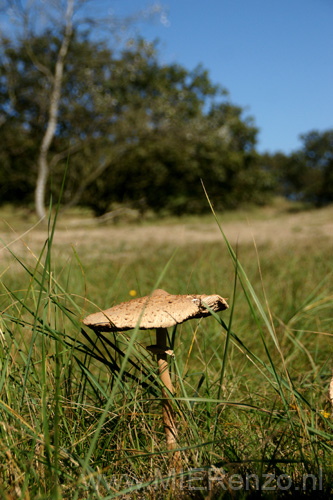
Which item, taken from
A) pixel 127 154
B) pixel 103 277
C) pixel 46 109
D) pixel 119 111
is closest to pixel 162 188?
pixel 127 154

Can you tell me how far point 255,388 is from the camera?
5.71 feet

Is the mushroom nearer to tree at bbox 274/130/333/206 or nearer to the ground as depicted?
the ground

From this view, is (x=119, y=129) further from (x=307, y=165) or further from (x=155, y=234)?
(x=307, y=165)

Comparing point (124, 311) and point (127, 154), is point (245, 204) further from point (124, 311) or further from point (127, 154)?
Result: point (124, 311)

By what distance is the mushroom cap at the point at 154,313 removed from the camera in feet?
3.45

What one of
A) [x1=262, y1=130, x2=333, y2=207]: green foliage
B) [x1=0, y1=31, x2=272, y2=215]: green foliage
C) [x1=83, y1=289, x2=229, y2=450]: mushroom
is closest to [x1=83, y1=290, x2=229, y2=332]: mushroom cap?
[x1=83, y1=289, x2=229, y2=450]: mushroom

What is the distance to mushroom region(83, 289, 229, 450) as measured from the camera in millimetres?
1056

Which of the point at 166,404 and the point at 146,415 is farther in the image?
the point at 146,415

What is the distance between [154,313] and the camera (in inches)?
42.4

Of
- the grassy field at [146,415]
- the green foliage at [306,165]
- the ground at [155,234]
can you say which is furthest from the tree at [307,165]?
the grassy field at [146,415]

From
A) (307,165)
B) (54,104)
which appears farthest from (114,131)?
(307,165)

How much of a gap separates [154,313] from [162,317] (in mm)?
29

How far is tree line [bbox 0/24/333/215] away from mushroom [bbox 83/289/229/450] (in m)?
9.07

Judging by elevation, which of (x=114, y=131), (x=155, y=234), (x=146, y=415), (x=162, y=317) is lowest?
(x=146, y=415)
